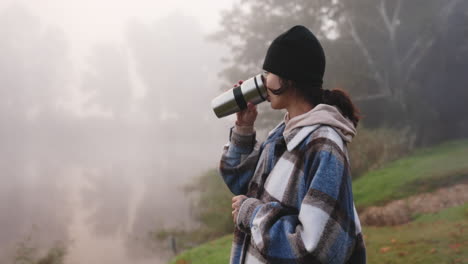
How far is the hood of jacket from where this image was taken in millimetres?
1108

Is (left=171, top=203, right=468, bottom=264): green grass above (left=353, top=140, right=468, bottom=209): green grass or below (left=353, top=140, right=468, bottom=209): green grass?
below

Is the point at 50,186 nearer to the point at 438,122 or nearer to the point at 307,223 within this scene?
the point at 438,122

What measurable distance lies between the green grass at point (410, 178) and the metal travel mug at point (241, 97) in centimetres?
470

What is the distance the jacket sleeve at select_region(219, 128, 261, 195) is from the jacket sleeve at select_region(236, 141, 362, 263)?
344 mm

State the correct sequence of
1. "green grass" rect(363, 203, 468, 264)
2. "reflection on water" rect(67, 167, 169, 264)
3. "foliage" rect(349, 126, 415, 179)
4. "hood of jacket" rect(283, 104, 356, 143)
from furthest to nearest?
"reflection on water" rect(67, 167, 169, 264) < "foliage" rect(349, 126, 415, 179) < "green grass" rect(363, 203, 468, 264) < "hood of jacket" rect(283, 104, 356, 143)

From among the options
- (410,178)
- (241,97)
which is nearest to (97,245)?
(410,178)

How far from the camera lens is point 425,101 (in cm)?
1023

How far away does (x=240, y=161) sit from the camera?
1477 millimetres

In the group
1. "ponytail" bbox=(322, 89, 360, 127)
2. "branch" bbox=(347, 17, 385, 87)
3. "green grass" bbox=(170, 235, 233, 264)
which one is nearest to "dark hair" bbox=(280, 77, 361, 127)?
"ponytail" bbox=(322, 89, 360, 127)

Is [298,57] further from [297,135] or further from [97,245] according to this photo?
[97,245]

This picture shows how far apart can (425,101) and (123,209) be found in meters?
11.6

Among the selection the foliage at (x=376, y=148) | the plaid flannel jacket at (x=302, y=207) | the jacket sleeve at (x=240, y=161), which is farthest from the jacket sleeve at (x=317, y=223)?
the foliage at (x=376, y=148)

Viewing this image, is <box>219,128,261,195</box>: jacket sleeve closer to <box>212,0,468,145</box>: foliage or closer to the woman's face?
the woman's face

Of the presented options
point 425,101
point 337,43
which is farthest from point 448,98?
point 337,43
